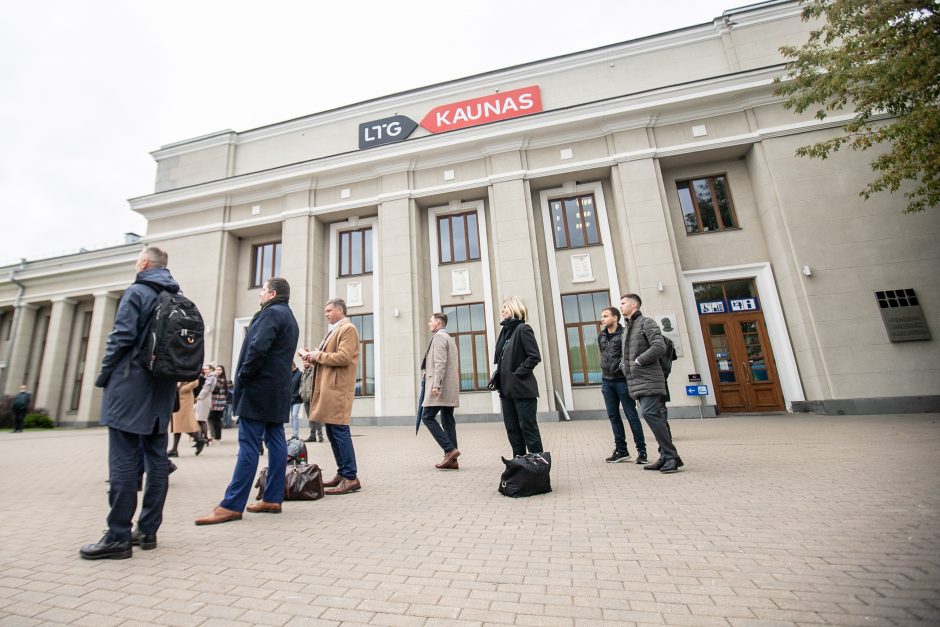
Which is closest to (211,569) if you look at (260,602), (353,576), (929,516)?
(260,602)

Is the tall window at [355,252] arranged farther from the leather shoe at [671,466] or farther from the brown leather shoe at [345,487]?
the leather shoe at [671,466]

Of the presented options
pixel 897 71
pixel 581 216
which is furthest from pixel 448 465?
pixel 581 216

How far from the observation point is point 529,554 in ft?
8.66

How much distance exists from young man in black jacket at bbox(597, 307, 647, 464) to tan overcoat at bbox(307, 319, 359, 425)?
11.2 feet

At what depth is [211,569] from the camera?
2.55m

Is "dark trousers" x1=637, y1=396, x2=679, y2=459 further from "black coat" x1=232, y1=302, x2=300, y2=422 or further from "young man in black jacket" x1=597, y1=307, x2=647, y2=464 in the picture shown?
"black coat" x1=232, y1=302, x2=300, y2=422

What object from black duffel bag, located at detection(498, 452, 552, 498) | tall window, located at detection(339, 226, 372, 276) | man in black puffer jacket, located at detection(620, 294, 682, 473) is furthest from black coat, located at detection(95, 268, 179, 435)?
tall window, located at detection(339, 226, 372, 276)

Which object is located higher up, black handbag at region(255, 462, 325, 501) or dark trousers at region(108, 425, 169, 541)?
dark trousers at region(108, 425, 169, 541)

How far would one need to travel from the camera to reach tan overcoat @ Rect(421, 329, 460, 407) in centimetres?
562

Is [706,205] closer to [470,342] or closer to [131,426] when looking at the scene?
[470,342]

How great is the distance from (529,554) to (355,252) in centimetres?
1624

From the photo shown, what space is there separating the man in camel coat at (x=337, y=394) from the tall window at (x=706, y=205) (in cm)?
1381

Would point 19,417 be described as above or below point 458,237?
below

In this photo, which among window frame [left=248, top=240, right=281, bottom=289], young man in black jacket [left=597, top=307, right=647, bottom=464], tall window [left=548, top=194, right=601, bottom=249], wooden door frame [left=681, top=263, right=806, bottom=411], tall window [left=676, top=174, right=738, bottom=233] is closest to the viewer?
young man in black jacket [left=597, top=307, right=647, bottom=464]
